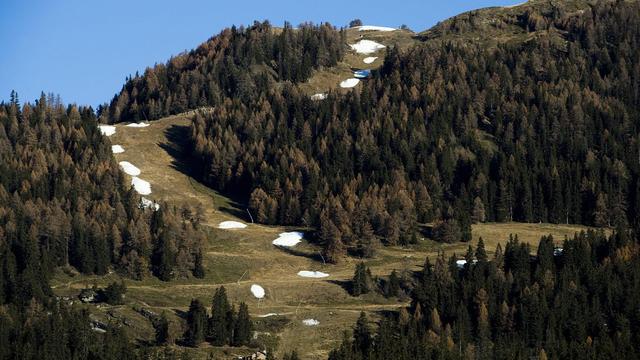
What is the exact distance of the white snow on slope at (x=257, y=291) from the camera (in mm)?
171875

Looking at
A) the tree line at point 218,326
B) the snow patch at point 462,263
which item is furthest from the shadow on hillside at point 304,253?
the tree line at point 218,326

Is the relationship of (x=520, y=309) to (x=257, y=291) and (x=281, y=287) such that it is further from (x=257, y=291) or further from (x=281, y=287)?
(x=257, y=291)

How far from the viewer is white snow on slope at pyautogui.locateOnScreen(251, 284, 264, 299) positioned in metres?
172

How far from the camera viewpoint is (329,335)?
15462 centimetres

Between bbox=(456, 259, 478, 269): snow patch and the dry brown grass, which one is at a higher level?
bbox=(456, 259, 478, 269): snow patch

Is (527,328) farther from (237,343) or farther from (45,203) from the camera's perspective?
(45,203)

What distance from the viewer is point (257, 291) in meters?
173

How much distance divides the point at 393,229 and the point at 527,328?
4718 cm

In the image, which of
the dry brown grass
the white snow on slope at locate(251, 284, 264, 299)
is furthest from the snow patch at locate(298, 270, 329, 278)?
the white snow on slope at locate(251, 284, 264, 299)

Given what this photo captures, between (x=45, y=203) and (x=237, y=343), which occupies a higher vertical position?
(x=45, y=203)

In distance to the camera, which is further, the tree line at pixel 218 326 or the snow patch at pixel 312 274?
the snow patch at pixel 312 274

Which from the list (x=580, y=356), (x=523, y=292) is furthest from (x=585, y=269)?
(x=580, y=356)

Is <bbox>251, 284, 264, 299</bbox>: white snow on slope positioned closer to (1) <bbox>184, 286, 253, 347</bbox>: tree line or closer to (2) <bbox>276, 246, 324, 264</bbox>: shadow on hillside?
(1) <bbox>184, 286, 253, 347</bbox>: tree line

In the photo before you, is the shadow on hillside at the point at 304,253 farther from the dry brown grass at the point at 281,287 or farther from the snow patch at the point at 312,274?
the snow patch at the point at 312,274
